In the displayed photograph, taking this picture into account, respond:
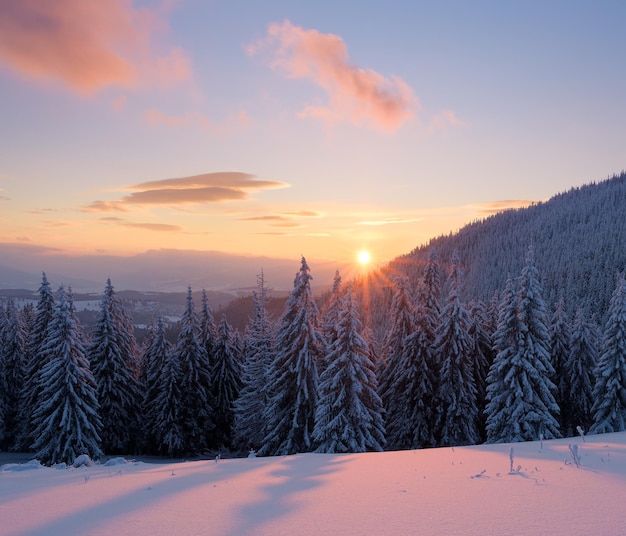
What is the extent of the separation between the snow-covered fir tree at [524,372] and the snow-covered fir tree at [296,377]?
12233 millimetres

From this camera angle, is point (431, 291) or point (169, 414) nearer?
point (431, 291)

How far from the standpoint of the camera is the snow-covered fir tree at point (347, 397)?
86.1 feet

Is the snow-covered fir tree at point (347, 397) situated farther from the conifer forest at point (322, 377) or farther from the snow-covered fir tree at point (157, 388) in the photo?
the snow-covered fir tree at point (157, 388)

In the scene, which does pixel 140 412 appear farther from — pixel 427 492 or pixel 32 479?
pixel 427 492

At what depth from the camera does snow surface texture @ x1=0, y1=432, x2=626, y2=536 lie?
5.01m

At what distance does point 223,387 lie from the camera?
43.0 meters

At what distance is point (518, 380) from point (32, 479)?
2817 cm

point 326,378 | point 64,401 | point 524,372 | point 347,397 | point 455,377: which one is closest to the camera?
point 347,397

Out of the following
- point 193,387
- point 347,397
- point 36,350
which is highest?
point 36,350

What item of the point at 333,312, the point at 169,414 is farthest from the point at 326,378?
the point at 169,414

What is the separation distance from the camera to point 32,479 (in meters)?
9.26

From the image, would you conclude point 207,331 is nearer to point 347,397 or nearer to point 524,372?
point 347,397

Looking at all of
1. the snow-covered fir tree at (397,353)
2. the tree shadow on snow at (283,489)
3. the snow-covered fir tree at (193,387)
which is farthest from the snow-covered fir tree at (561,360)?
the tree shadow on snow at (283,489)

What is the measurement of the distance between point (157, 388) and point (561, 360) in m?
35.4
